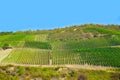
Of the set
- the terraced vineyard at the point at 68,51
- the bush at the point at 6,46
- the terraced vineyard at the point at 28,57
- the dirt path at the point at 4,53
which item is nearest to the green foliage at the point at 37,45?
the terraced vineyard at the point at 68,51

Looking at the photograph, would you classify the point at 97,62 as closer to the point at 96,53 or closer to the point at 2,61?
the point at 96,53

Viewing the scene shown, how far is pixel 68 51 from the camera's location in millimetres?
54969

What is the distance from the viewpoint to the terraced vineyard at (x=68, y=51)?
156 feet

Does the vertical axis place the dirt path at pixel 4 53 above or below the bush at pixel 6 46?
below

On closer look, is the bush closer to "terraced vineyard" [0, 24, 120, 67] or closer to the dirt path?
"terraced vineyard" [0, 24, 120, 67]

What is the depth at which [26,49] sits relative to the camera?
195ft

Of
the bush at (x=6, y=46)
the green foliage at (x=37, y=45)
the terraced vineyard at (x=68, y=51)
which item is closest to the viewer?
the terraced vineyard at (x=68, y=51)

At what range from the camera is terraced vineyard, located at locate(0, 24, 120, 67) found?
47625 millimetres

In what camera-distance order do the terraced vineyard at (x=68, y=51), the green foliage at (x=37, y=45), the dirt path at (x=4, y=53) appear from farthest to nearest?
the green foliage at (x=37, y=45) → the dirt path at (x=4, y=53) → the terraced vineyard at (x=68, y=51)

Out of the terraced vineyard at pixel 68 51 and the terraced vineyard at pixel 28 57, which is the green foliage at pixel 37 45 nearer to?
the terraced vineyard at pixel 68 51

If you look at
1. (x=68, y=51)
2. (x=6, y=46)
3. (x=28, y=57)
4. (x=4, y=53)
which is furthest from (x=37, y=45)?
(x=28, y=57)

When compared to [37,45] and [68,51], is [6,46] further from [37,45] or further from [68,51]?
[68,51]

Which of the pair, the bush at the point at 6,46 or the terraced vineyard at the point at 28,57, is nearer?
the terraced vineyard at the point at 28,57

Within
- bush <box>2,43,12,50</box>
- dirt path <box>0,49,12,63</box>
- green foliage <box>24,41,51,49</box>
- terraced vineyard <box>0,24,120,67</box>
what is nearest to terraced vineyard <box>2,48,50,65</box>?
terraced vineyard <box>0,24,120,67</box>
